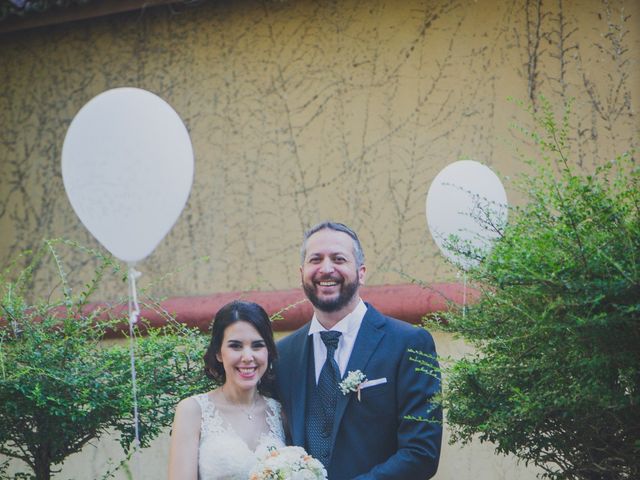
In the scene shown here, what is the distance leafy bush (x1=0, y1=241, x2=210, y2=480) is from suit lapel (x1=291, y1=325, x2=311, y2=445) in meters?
0.68

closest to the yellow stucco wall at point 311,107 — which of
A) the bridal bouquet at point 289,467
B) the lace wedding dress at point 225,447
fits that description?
the lace wedding dress at point 225,447

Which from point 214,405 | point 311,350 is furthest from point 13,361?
point 311,350

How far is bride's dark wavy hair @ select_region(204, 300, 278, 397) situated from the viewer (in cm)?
439

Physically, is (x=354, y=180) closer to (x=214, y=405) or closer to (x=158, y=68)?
(x=158, y=68)

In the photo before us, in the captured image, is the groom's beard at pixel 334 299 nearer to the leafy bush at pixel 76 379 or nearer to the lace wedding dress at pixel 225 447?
the lace wedding dress at pixel 225 447

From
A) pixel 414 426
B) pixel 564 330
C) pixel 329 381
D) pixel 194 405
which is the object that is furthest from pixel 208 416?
pixel 564 330

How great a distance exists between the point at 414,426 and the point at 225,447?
78 cm

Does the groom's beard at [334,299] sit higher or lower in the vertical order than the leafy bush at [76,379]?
higher

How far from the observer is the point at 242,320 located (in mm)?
4391

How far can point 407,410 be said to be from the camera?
4.12 meters

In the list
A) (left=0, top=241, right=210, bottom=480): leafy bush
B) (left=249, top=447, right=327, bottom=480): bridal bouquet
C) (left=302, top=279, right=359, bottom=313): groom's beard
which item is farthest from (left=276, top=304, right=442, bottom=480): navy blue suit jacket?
(left=0, top=241, right=210, bottom=480): leafy bush

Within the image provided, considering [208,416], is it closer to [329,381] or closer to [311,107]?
[329,381]

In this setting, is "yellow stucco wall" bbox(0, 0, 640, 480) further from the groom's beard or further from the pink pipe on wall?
the groom's beard

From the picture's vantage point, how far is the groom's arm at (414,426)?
4.00m
